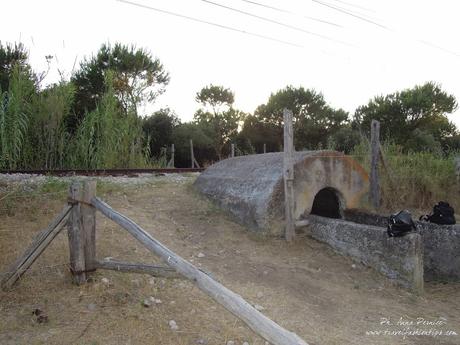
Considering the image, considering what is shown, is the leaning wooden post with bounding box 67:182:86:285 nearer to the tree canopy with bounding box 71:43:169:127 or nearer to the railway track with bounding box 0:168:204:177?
the railway track with bounding box 0:168:204:177

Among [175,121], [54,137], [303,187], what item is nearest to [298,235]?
[303,187]

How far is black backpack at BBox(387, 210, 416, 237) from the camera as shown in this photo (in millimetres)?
5570

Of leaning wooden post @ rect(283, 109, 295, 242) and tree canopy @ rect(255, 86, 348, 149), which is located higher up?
tree canopy @ rect(255, 86, 348, 149)

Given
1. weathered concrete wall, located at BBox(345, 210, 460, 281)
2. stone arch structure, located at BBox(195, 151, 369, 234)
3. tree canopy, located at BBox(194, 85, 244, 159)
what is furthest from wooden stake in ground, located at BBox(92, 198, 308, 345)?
tree canopy, located at BBox(194, 85, 244, 159)

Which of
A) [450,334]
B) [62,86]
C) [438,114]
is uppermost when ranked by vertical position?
[438,114]

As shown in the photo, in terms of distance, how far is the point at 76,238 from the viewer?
161 inches

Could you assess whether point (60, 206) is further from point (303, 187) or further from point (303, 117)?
point (303, 117)

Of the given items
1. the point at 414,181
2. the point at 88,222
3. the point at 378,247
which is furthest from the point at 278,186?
the point at 414,181

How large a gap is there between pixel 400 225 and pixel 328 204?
2643mm

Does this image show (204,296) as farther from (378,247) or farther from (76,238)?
(378,247)

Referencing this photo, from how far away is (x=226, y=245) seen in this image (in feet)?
20.3

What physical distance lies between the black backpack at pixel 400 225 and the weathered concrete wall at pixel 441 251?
867 mm

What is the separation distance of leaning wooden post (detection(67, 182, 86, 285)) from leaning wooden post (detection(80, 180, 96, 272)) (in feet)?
0.11

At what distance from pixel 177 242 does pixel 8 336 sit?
2872mm
